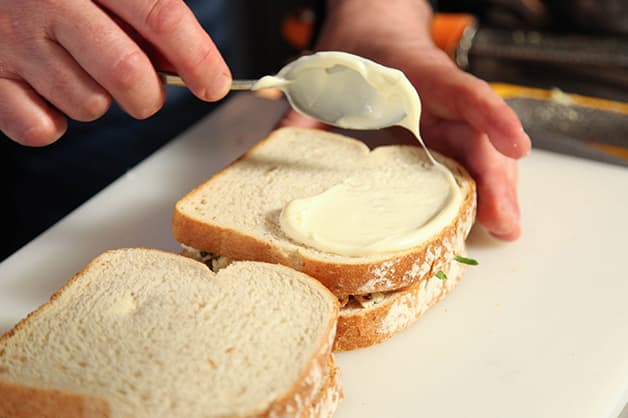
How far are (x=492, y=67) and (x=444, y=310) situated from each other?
268 cm

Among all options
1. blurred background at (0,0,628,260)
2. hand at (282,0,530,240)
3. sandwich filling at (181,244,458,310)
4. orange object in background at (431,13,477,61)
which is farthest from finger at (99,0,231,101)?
orange object in background at (431,13,477,61)

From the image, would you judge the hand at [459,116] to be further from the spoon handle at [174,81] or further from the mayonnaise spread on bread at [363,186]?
the spoon handle at [174,81]

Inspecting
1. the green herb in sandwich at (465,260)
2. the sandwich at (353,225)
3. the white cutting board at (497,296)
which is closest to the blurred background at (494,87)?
the white cutting board at (497,296)

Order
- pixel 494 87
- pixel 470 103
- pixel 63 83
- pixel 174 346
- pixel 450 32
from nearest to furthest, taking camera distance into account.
→ pixel 174 346 < pixel 63 83 < pixel 470 103 < pixel 494 87 < pixel 450 32

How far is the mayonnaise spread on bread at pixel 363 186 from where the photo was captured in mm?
2057

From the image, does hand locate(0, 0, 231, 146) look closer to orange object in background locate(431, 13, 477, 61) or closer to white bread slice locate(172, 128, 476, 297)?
white bread slice locate(172, 128, 476, 297)

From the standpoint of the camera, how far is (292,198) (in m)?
2.29

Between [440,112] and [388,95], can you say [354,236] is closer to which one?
[388,95]

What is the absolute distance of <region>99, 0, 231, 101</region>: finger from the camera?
203 cm

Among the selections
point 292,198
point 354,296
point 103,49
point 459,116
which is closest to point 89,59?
point 103,49

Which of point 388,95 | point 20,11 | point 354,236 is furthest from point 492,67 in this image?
point 20,11

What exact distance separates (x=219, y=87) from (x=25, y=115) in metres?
0.56

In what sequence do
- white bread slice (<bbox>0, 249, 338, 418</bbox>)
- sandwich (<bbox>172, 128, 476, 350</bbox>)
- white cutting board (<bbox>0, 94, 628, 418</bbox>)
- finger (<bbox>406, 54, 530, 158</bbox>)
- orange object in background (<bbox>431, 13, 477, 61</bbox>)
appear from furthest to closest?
orange object in background (<bbox>431, 13, 477, 61</bbox>) → finger (<bbox>406, 54, 530, 158</bbox>) → sandwich (<bbox>172, 128, 476, 350</bbox>) → white cutting board (<bbox>0, 94, 628, 418</bbox>) → white bread slice (<bbox>0, 249, 338, 418</bbox>)

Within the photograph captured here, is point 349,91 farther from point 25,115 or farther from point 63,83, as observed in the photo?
point 25,115
